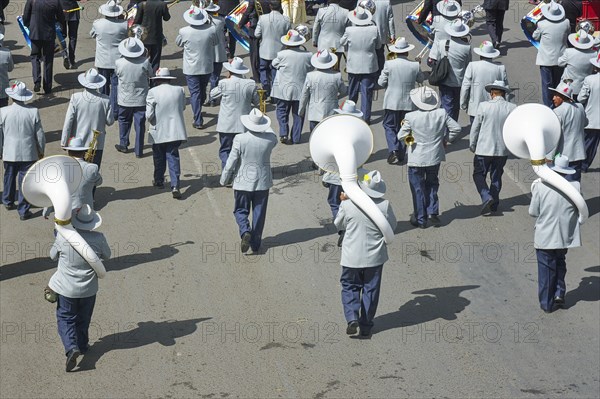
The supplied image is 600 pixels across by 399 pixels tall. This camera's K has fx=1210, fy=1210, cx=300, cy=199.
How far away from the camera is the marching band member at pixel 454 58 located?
18.4 meters

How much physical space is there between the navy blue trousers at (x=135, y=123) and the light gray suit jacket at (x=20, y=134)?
2078 millimetres

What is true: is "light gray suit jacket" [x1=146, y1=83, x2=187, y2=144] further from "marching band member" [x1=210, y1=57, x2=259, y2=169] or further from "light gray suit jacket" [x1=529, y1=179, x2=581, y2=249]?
"light gray suit jacket" [x1=529, y1=179, x2=581, y2=249]

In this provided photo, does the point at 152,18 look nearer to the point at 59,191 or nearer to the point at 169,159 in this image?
the point at 169,159

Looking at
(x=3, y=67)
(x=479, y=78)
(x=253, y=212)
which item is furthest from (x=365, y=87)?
(x=3, y=67)

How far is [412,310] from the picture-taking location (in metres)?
13.7

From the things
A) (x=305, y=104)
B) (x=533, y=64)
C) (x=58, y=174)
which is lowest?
(x=533, y=64)

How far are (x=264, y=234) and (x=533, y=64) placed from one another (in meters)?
8.87

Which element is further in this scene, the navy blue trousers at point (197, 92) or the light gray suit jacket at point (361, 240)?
the navy blue trousers at point (197, 92)

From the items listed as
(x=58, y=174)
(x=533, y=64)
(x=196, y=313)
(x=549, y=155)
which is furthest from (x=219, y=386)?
(x=533, y=64)

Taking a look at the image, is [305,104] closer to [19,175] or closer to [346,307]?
[19,175]

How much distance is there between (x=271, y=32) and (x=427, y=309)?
7599 millimetres

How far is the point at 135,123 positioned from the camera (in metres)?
18.1

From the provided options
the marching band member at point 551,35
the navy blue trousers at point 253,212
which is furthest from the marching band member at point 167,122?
the marching band member at point 551,35

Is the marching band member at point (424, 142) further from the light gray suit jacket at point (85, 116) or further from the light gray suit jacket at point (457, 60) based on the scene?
the light gray suit jacket at point (85, 116)
